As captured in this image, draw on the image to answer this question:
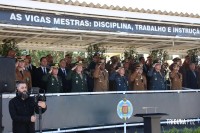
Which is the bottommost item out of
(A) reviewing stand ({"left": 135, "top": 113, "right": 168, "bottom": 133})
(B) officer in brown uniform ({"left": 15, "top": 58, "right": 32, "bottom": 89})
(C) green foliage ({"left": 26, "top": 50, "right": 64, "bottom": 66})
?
(A) reviewing stand ({"left": 135, "top": 113, "right": 168, "bottom": 133})

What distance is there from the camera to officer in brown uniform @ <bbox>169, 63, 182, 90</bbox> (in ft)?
39.5

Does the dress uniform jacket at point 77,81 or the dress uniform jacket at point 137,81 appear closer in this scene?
the dress uniform jacket at point 77,81

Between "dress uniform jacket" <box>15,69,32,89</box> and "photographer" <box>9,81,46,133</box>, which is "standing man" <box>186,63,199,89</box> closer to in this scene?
"dress uniform jacket" <box>15,69,32,89</box>

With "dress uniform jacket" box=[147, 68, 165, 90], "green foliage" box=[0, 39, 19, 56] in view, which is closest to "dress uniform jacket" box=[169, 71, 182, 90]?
"dress uniform jacket" box=[147, 68, 165, 90]

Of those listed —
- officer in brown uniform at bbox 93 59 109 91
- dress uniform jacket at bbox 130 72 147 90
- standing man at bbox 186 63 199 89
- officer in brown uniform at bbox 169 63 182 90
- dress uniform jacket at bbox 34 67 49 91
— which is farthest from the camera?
standing man at bbox 186 63 199 89

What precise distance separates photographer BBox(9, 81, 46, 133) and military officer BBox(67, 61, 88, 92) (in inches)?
129

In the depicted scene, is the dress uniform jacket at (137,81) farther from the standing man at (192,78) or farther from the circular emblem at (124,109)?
the standing man at (192,78)

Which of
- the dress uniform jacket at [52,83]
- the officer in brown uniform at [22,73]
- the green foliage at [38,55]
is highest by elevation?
the green foliage at [38,55]

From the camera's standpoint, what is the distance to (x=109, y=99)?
1009 centimetres

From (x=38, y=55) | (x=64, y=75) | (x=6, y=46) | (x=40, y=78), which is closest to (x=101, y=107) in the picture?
(x=64, y=75)

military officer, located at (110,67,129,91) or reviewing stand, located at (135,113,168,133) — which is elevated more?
military officer, located at (110,67,129,91)

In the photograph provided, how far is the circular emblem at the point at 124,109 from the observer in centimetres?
1017

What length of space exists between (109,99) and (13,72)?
131 inches

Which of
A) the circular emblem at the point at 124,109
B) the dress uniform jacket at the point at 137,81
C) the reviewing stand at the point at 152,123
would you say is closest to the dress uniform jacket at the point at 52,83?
the circular emblem at the point at 124,109
